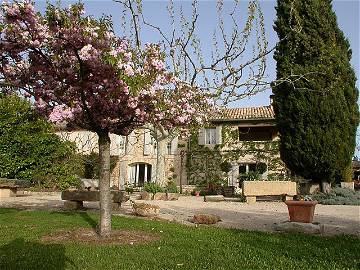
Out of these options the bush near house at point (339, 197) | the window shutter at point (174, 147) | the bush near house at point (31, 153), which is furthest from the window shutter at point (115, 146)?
the bush near house at point (339, 197)

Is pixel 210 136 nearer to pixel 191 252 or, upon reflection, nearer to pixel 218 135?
pixel 218 135

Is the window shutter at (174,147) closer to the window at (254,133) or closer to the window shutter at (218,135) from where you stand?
the window shutter at (218,135)

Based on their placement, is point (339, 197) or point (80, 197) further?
point (339, 197)

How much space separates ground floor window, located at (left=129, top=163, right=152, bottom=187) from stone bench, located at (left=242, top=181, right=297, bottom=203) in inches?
575

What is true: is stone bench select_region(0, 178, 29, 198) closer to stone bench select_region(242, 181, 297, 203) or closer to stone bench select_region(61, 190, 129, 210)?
stone bench select_region(61, 190, 129, 210)

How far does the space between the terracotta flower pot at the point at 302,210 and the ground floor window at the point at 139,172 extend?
22.4 metres

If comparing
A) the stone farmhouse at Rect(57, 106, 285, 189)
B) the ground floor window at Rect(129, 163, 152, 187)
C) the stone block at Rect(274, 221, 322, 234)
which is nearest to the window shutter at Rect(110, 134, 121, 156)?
the stone farmhouse at Rect(57, 106, 285, 189)

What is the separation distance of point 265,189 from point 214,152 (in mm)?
11203

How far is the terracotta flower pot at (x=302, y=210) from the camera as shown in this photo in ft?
27.2

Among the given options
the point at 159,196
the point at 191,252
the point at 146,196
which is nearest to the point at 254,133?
the point at 159,196

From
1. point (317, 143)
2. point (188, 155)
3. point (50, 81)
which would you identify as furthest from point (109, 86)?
point (188, 155)

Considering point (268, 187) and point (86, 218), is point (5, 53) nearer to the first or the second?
point (86, 218)

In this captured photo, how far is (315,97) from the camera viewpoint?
60.4 ft

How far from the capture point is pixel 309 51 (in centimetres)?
1873
